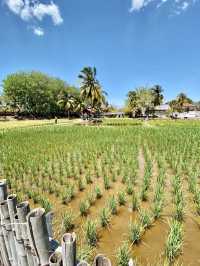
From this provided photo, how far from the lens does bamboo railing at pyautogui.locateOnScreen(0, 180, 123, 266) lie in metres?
1.40

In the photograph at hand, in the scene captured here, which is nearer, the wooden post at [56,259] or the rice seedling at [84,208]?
the wooden post at [56,259]

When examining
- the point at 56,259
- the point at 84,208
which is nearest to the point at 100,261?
the point at 56,259

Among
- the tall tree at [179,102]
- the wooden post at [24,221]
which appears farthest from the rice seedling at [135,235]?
the tall tree at [179,102]

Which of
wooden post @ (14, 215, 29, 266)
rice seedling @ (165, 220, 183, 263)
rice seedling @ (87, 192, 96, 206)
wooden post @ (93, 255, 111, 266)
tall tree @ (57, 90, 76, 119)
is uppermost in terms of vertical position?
tall tree @ (57, 90, 76, 119)

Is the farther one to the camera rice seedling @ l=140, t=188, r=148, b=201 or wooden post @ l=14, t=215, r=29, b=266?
rice seedling @ l=140, t=188, r=148, b=201

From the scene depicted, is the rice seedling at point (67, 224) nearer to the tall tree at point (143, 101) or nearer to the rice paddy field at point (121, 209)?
the rice paddy field at point (121, 209)

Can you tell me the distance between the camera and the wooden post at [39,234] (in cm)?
158

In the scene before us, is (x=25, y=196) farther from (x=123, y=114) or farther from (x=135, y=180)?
(x=123, y=114)

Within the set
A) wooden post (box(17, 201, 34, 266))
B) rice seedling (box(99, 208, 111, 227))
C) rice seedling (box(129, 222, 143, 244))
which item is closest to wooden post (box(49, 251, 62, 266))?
wooden post (box(17, 201, 34, 266))

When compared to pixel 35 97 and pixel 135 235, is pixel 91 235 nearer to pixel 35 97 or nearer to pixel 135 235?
pixel 135 235

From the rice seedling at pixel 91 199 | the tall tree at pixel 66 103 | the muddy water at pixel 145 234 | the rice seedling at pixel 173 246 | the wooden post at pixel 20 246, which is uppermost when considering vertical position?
the tall tree at pixel 66 103

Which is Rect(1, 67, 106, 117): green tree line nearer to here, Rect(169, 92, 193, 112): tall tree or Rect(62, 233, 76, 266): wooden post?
Rect(169, 92, 193, 112): tall tree

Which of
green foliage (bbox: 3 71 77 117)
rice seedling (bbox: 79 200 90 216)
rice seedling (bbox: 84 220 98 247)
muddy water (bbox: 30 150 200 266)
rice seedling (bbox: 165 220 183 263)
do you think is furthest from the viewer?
green foliage (bbox: 3 71 77 117)

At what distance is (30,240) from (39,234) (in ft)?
0.53
